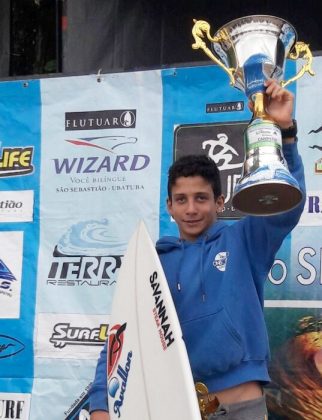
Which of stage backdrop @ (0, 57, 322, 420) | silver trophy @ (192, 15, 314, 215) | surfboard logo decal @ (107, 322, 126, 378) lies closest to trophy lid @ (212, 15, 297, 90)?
silver trophy @ (192, 15, 314, 215)

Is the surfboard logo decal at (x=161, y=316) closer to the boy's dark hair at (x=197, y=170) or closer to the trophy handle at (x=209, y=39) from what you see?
the boy's dark hair at (x=197, y=170)

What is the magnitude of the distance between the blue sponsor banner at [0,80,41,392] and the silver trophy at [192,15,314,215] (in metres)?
1.58

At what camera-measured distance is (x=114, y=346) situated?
2928 mm

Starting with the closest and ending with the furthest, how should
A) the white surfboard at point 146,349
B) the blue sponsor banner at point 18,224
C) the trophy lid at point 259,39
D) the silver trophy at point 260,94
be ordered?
the white surfboard at point 146,349
the silver trophy at point 260,94
the trophy lid at point 259,39
the blue sponsor banner at point 18,224

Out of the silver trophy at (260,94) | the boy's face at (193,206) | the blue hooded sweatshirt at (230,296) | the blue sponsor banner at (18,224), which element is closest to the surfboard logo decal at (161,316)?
the blue hooded sweatshirt at (230,296)

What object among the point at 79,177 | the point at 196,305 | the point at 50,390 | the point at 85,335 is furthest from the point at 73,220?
the point at 196,305

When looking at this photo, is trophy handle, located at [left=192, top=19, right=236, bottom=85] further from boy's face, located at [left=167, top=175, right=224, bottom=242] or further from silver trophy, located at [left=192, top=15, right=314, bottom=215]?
boy's face, located at [left=167, top=175, right=224, bottom=242]

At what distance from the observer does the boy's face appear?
2885 mm

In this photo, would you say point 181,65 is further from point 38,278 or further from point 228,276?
point 228,276

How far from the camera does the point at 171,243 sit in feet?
9.68

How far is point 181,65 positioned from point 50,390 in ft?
5.57

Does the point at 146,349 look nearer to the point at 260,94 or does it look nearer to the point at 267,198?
the point at 267,198

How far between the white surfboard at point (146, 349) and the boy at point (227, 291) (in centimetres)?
11

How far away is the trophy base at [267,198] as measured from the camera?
262cm
